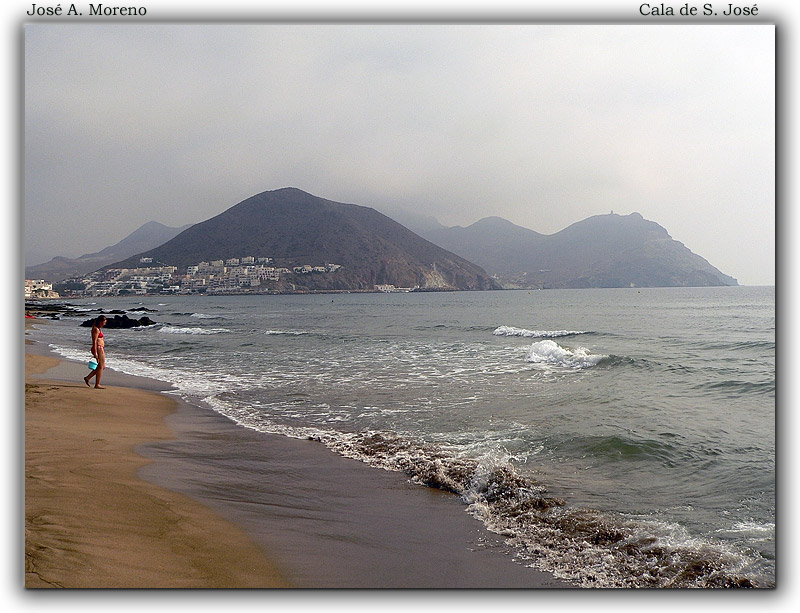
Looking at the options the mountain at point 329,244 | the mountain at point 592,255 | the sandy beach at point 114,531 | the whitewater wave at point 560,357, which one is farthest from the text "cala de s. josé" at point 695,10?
the mountain at point 329,244

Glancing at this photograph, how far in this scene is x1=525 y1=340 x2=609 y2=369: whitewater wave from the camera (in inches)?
587

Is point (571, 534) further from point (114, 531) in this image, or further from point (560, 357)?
point (560, 357)

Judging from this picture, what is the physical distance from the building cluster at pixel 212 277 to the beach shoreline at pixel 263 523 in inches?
1024

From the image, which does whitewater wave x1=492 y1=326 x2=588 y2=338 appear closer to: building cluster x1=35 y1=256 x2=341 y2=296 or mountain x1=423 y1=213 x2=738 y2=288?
mountain x1=423 y1=213 x2=738 y2=288

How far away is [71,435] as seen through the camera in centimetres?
644

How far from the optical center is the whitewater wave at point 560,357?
14.9 m

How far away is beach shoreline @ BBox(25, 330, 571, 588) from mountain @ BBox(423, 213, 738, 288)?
17.8ft

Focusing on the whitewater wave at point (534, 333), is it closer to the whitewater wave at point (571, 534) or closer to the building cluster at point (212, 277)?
the whitewater wave at point (571, 534)

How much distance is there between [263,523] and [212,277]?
79793 millimetres

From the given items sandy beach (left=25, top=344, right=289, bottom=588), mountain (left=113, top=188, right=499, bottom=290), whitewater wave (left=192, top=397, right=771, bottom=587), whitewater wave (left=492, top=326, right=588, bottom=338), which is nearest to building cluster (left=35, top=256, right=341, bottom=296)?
mountain (left=113, top=188, right=499, bottom=290)

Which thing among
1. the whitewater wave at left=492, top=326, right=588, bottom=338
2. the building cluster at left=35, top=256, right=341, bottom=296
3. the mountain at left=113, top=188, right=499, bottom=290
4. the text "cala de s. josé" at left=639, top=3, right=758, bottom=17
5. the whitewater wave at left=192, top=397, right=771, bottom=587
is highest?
the mountain at left=113, top=188, right=499, bottom=290

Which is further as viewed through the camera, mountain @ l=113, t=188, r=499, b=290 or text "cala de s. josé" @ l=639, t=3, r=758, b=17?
mountain @ l=113, t=188, r=499, b=290

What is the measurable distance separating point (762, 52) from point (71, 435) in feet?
28.6
